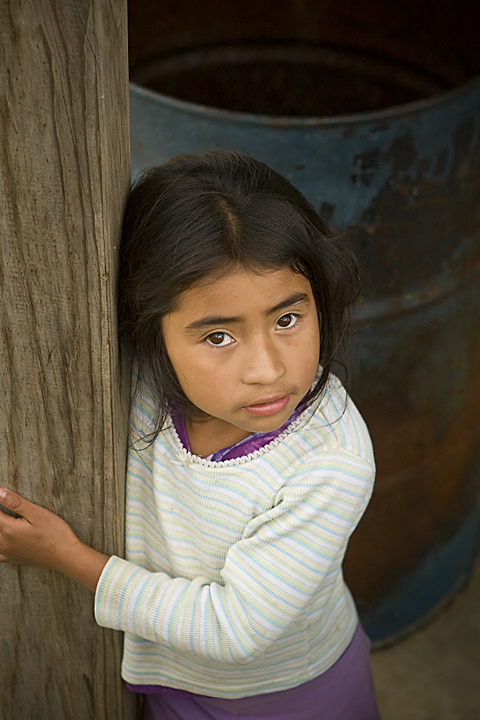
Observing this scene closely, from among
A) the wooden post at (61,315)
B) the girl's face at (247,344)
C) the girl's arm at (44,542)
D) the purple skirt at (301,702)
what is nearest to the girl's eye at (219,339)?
the girl's face at (247,344)

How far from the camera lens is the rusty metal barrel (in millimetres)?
1596

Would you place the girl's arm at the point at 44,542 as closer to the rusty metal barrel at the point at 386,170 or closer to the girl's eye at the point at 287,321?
the girl's eye at the point at 287,321

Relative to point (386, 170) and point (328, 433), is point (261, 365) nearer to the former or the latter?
point (328, 433)

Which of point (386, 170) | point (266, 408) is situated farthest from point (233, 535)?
point (386, 170)

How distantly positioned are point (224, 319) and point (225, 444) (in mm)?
226

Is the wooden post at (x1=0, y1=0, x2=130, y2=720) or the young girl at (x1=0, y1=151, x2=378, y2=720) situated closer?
the wooden post at (x1=0, y1=0, x2=130, y2=720)

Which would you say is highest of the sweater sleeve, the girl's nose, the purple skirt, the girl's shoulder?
the girl's nose

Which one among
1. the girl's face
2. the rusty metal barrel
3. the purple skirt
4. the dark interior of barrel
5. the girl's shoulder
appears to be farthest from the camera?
the dark interior of barrel

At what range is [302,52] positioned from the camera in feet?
9.35

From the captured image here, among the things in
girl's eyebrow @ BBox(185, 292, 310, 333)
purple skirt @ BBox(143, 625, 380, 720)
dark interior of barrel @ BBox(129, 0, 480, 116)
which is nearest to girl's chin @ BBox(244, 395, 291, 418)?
girl's eyebrow @ BBox(185, 292, 310, 333)

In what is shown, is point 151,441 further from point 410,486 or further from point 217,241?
point 410,486

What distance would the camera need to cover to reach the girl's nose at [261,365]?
0.88 meters

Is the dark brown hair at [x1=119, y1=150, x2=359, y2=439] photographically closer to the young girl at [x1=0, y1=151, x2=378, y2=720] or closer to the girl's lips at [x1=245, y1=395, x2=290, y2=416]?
the young girl at [x1=0, y1=151, x2=378, y2=720]

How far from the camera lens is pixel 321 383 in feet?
3.45
